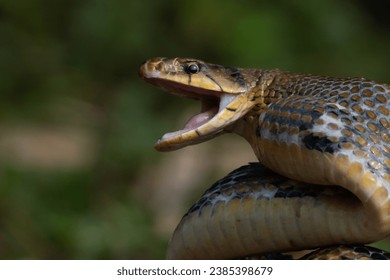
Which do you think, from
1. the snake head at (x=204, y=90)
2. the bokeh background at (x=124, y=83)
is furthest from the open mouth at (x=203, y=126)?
the bokeh background at (x=124, y=83)

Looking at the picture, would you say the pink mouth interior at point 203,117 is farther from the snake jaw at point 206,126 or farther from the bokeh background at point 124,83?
the bokeh background at point 124,83

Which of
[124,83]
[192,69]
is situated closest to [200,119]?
[192,69]

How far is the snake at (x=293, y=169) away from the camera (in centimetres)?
271

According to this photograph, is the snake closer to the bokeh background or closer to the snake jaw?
the snake jaw

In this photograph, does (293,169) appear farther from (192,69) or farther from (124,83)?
(124,83)

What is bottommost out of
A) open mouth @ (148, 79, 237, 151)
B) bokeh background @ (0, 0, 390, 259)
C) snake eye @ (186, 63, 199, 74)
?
bokeh background @ (0, 0, 390, 259)

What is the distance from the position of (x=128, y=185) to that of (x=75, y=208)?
0.53 m

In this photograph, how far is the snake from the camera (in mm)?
2705

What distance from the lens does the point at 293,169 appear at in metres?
2.79

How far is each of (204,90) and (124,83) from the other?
4077mm

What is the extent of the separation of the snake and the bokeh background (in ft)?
8.45

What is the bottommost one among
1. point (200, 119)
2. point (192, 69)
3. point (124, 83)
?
point (124, 83)

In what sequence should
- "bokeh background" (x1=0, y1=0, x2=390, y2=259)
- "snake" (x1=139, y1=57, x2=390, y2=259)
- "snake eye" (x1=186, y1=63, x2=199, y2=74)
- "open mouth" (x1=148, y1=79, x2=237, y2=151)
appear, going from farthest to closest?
1. "bokeh background" (x1=0, y1=0, x2=390, y2=259)
2. "snake eye" (x1=186, y1=63, x2=199, y2=74)
3. "open mouth" (x1=148, y1=79, x2=237, y2=151)
4. "snake" (x1=139, y1=57, x2=390, y2=259)

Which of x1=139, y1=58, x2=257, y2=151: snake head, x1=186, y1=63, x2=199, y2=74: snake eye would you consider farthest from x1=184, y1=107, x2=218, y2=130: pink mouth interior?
x1=186, y1=63, x2=199, y2=74: snake eye
